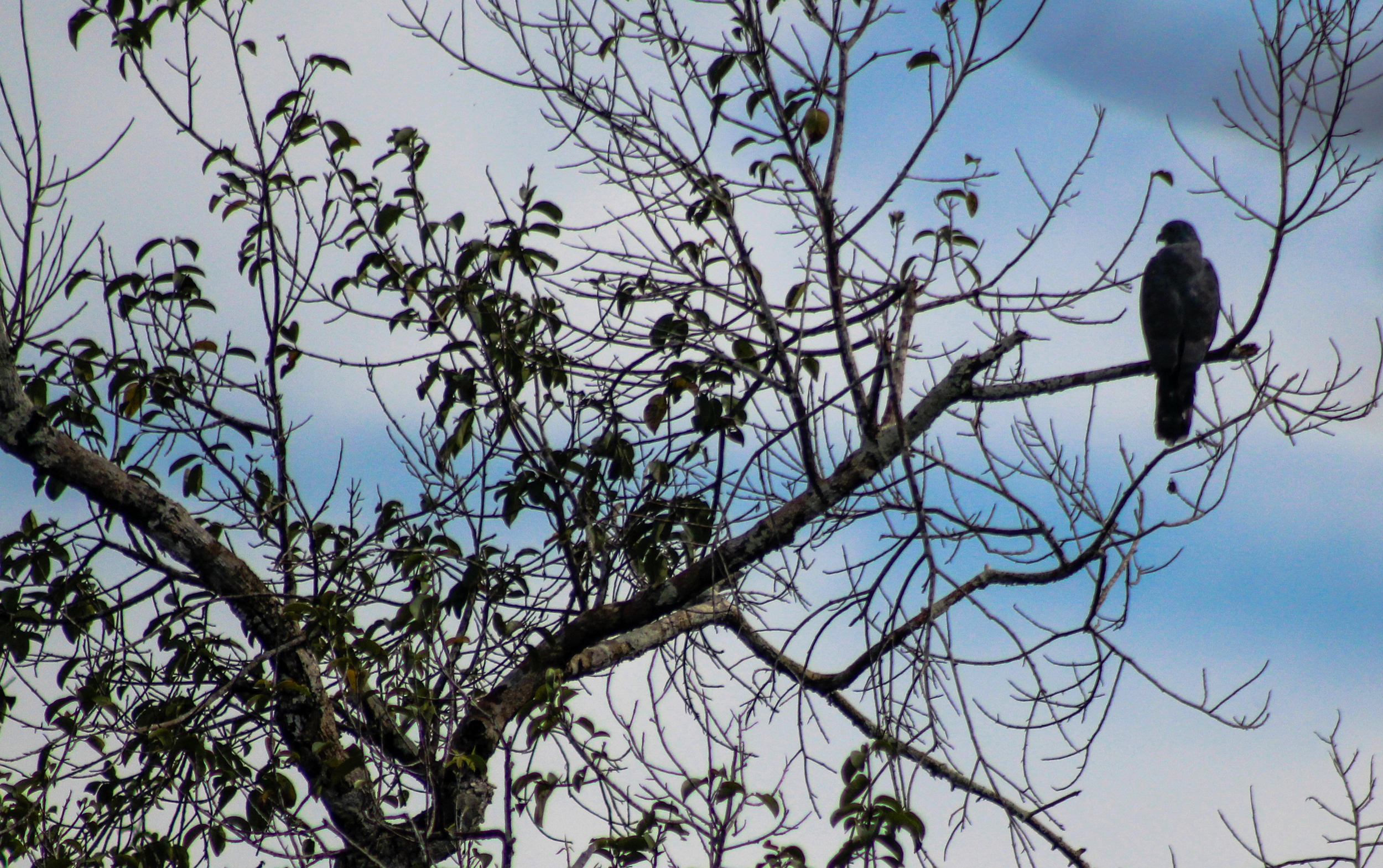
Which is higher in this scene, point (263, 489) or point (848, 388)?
point (263, 489)

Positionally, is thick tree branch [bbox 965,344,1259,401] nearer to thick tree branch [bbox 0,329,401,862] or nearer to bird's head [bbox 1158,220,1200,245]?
bird's head [bbox 1158,220,1200,245]

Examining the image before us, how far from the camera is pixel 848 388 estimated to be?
10.1 feet

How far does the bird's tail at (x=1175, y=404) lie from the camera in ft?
13.0

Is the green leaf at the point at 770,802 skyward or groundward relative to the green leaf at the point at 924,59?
groundward

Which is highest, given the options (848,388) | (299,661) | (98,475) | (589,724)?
(98,475)

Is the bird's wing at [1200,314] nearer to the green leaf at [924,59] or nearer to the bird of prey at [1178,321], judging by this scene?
the bird of prey at [1178,321]

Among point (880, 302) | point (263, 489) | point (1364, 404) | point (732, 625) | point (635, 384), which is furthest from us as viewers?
point (732, 625)

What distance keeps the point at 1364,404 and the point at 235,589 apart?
3525 millimetres

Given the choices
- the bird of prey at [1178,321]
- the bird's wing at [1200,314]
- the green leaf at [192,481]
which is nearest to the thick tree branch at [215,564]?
the green leaf at [192,481]

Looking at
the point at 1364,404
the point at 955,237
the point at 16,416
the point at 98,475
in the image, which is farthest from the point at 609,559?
the point at 1364,404

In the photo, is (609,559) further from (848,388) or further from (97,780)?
(97,780)

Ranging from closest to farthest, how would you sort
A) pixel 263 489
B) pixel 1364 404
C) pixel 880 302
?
pixel 1364 404, pixel 880 302, pixel 263 489

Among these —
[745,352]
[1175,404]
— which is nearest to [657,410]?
[745,352]

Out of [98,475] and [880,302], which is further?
[98,475]
